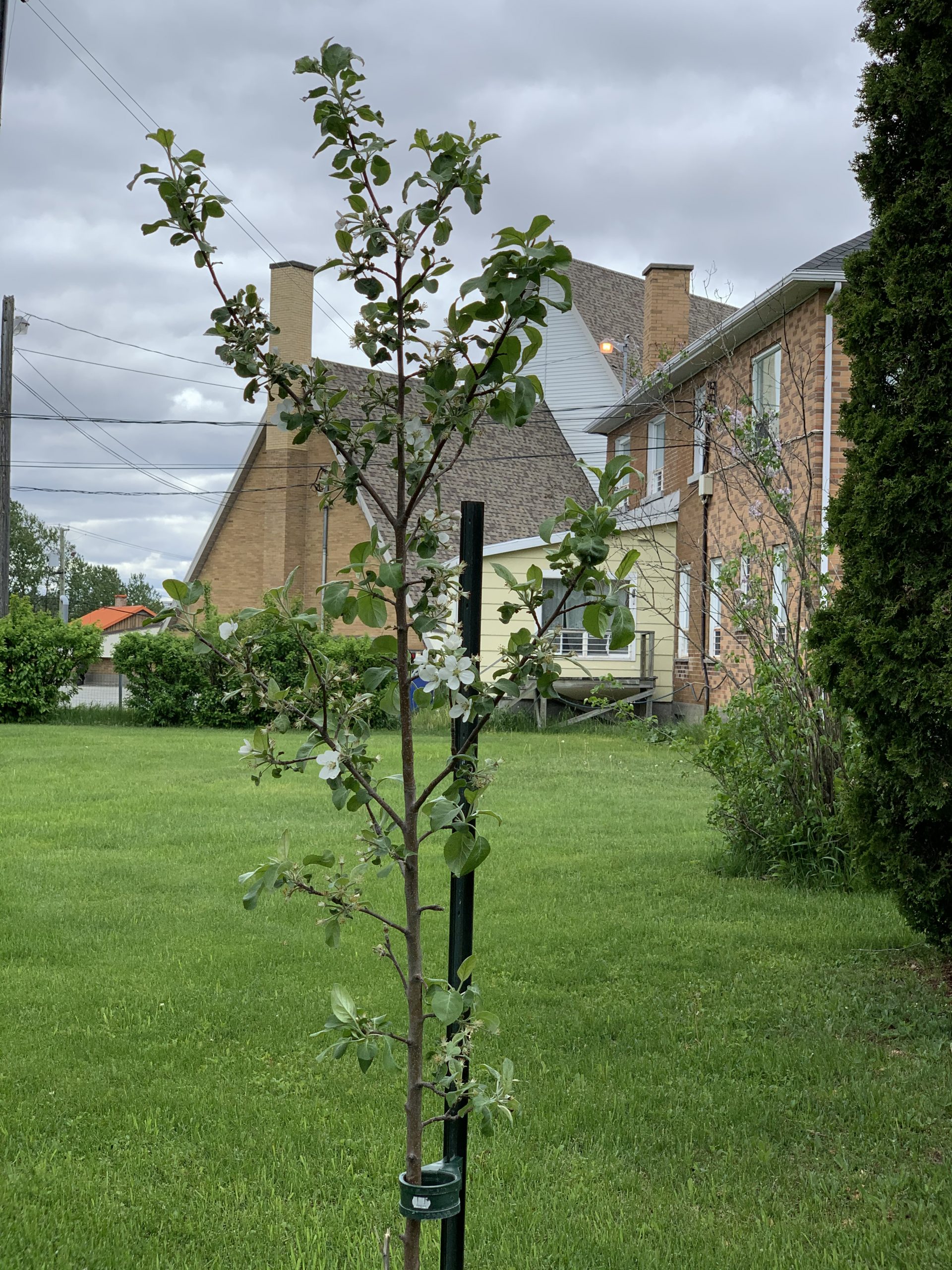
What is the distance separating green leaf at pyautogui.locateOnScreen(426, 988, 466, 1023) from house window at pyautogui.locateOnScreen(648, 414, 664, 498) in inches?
710

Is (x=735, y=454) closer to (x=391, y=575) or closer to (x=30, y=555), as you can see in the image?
(x=391, y=575)

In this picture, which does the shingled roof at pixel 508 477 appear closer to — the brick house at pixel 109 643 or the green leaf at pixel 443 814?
the brick house at pixel 109 643

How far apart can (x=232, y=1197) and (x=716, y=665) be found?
4.80 meters

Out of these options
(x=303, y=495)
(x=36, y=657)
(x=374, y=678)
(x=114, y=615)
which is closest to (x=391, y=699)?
(x=374, y=678)

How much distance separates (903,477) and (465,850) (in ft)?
11.1

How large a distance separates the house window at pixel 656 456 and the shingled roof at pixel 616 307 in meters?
6.17

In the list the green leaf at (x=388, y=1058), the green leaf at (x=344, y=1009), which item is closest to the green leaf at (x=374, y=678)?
the green leaf at (x=344, y=1009)

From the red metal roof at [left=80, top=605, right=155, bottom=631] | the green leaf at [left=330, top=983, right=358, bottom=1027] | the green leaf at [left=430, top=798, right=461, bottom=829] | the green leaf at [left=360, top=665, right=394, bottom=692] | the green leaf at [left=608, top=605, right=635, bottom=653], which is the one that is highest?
the red metal roof at [left=80, top=605, right=155, bottom=631]

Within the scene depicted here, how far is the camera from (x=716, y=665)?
6992mm

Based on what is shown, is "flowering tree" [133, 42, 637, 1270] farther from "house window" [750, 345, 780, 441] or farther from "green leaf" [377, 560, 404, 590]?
"house window" [750, 345, 780, 441]

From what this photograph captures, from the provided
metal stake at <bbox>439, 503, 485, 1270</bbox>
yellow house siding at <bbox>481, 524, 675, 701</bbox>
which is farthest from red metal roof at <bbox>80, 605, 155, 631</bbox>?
metal stake at <bbox>439, 503, 485, 1270</bbox>

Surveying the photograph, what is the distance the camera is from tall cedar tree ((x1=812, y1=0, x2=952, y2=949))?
4.31 meters

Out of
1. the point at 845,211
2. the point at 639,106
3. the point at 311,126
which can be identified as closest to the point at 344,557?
the point at 845,211

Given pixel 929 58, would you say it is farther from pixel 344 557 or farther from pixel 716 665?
pixel 344 557
